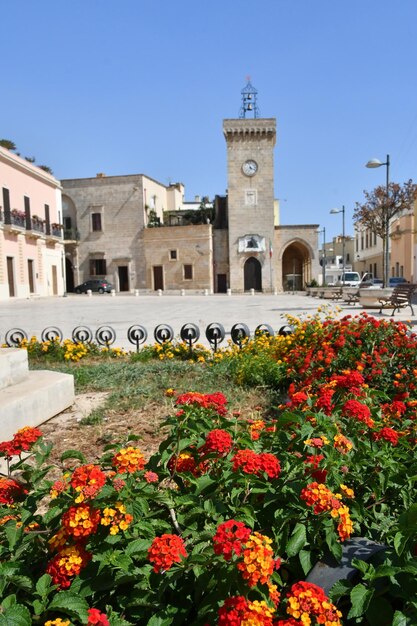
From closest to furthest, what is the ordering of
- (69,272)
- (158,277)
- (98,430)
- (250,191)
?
(98,430), (250,191), (158,277), (69,272)

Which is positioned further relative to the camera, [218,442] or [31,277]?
[31,277]

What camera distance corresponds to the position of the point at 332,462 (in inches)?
66.9

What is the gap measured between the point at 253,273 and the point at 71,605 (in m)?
42.9

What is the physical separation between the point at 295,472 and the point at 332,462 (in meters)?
0.14

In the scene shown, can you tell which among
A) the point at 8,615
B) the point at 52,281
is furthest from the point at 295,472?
the point at 52,281

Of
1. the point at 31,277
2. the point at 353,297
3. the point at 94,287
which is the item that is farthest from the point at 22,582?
the point at 94,287

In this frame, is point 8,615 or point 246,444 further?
point 246,444

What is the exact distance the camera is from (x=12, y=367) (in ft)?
15.1

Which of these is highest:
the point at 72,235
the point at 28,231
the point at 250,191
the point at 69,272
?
the point at 250,191

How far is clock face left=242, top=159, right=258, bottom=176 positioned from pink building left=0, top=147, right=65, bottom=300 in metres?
16.5

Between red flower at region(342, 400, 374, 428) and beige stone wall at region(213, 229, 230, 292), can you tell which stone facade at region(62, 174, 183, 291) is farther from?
red flower at region(342, 400, 374, 428)

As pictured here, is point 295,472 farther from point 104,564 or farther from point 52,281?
point 52,281

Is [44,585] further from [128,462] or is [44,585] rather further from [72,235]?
[72,235]

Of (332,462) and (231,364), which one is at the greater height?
(332,462)
